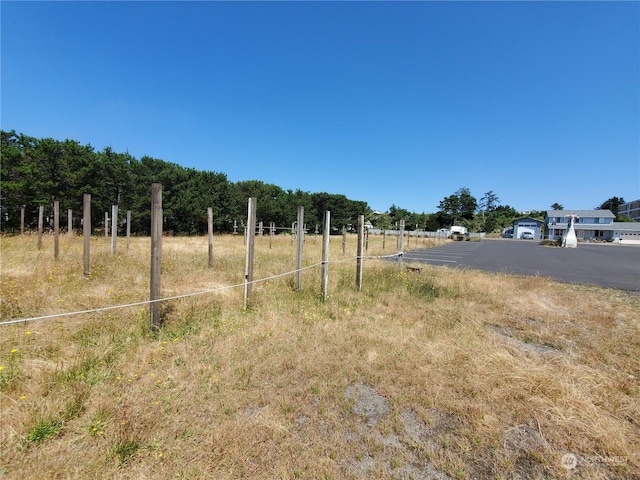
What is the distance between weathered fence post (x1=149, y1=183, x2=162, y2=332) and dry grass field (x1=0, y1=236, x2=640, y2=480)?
0.81 ft

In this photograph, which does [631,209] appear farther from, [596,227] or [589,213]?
[596,227]

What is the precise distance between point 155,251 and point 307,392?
8.35 ft

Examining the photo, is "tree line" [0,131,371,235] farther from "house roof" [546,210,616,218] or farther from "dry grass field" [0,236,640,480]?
"house roof" [546,210,616,218]

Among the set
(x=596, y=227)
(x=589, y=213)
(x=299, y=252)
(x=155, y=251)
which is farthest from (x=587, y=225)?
(x=155, y=251)

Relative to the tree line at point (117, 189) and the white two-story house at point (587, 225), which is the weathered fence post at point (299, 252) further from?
the white two-story house at point (587, 225)

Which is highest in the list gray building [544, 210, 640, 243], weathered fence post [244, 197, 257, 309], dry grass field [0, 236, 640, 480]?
gray building [544, 210, 640, 243]

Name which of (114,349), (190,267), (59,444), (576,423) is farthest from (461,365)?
(190,267)

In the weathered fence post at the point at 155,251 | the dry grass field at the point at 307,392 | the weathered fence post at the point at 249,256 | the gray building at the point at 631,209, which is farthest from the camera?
the gray building at the point at 631,209

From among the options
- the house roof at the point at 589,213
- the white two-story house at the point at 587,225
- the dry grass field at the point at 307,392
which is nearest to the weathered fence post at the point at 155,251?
the dry grass field at the point at 307,392

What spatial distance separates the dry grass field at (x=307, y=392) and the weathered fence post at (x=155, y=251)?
0.25 meters

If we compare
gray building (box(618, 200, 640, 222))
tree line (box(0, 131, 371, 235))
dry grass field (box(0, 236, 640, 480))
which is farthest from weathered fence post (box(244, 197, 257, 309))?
gray building (box(618, 200, 640, 222))

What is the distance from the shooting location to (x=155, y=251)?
3512 millimetres

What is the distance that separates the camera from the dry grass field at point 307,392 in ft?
6.09

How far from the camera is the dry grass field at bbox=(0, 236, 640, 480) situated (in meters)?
1.86
